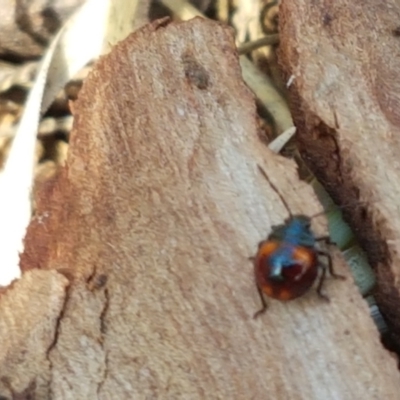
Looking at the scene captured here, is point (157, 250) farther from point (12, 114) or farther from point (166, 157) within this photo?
point (12, 114)

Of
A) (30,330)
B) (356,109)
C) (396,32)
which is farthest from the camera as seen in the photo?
(396,32)

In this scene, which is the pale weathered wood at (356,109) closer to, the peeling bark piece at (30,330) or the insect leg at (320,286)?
the insect leg at (320,286)

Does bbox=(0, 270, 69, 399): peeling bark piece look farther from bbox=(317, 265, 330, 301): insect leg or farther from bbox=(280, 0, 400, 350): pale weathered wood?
bbox=(280, 0, 400, 350): pale weathered wood

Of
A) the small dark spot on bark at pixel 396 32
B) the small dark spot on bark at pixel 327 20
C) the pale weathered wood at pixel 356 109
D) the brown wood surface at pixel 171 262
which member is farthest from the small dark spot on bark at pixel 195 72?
the small dark spot on bark at pixel 396 32

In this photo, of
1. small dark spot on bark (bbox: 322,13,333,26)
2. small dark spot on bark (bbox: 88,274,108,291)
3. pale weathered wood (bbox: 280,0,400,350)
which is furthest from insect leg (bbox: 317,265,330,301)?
small dark spot on bark (bbox: 322,13,333,26)

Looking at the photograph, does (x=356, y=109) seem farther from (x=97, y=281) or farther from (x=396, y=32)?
(x=97, y=281)

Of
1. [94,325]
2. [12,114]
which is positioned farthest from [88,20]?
[94,325]

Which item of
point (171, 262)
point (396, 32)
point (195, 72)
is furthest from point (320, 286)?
point (396, 32)
